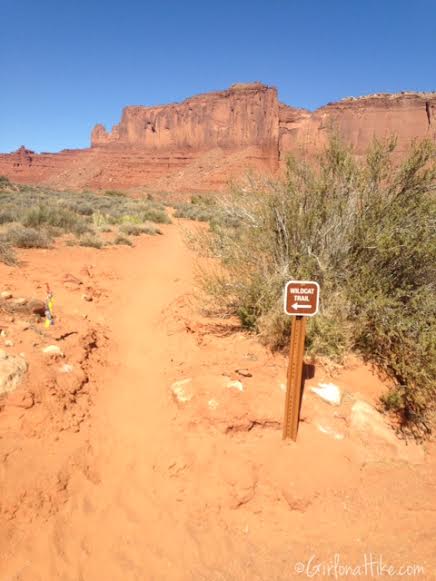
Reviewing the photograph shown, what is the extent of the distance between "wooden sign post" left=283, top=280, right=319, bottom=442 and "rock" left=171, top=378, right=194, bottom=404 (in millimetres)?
923

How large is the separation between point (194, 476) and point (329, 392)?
1.48m

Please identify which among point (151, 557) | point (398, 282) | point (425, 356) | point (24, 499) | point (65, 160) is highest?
point (65, 160)

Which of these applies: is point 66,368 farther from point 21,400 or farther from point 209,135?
point 209,135

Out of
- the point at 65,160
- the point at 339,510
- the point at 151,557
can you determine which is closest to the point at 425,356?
the point at 339,510

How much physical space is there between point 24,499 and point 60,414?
760mm

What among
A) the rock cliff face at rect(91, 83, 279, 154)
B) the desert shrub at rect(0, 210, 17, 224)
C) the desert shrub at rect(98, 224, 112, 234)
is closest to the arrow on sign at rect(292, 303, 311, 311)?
the desert shrub at rect(0, 210, 17, 224)

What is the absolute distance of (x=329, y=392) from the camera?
3.42 metres

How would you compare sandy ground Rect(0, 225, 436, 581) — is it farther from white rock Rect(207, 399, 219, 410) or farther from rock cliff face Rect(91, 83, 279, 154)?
rock cliff face Rect(91, 83, 279, 154)

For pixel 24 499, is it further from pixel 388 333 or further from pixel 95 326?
pixel 388 333

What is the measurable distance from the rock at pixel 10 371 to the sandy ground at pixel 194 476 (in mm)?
88

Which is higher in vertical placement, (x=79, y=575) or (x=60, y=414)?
(x=60, y=414)

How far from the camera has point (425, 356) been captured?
3.44 metres

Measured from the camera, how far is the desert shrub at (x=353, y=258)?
3641 mm

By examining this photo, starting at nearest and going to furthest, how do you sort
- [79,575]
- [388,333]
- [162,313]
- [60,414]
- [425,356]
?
[79,575] → [60,414] → [425,356] → [388,333] → [162,313]
